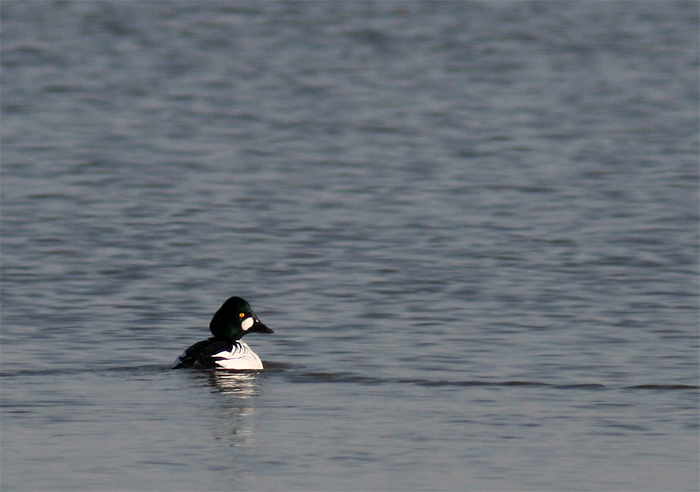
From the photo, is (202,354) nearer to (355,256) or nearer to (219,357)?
(219,357)

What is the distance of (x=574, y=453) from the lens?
379 inches

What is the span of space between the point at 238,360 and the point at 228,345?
28cm

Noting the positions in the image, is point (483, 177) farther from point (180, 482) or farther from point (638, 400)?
point (180, 482)

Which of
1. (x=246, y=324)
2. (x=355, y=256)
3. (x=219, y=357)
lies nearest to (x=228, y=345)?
(x=219, y=357)

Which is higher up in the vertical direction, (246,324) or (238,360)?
(246,324)

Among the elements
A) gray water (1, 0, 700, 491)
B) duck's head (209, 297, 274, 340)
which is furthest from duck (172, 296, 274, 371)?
gray water (1, 0, 700, 491)

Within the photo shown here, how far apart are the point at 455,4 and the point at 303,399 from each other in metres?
29.7

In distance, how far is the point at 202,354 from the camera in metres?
12.2

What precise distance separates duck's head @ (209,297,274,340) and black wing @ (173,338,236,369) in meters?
0.47

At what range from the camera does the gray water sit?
974cm

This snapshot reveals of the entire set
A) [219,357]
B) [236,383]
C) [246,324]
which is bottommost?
[236,383]

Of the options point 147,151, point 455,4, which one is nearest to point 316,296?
point 147,151

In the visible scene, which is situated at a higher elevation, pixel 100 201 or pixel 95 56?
pixel 95 56

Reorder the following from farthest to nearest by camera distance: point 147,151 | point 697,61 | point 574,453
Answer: point 697,61
point 147,151
point 574,453
